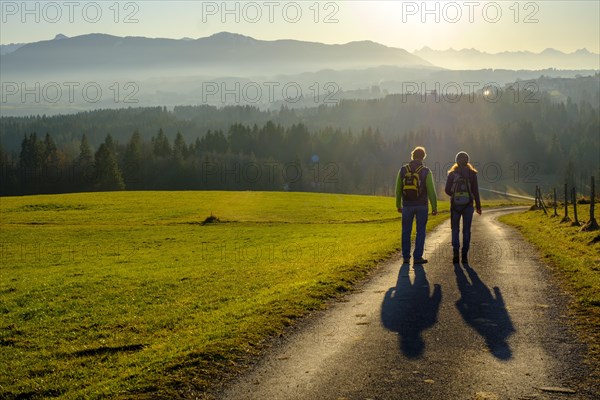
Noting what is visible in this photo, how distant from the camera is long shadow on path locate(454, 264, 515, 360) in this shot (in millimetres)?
9661

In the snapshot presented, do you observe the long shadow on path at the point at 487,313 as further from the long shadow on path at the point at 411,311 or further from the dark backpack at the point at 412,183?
the dark backpack at the point at 412,183

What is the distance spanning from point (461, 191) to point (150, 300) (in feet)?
31.9

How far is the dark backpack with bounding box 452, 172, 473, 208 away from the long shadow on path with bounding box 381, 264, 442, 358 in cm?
290

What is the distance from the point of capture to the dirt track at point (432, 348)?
7.82 m

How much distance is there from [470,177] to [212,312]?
875 cm

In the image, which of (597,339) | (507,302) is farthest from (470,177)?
(597,339)

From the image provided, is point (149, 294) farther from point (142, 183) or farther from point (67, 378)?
point (142, 183)

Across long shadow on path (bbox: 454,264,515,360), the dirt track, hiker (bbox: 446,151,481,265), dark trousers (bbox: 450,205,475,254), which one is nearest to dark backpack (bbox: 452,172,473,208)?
hiker (bbox: 446,151,481,265)

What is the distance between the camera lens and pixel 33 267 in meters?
27.9

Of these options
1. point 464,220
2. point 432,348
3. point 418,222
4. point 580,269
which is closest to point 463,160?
point 464,220

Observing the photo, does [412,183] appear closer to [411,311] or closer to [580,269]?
[580,269]

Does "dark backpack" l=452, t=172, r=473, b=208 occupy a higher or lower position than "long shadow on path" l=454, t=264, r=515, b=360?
higher

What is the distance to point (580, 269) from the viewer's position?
16.1 metres

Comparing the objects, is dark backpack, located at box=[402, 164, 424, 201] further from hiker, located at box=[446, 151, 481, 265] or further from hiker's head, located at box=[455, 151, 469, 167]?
hiker's head, located at box=[455, 151, 469, 167]
